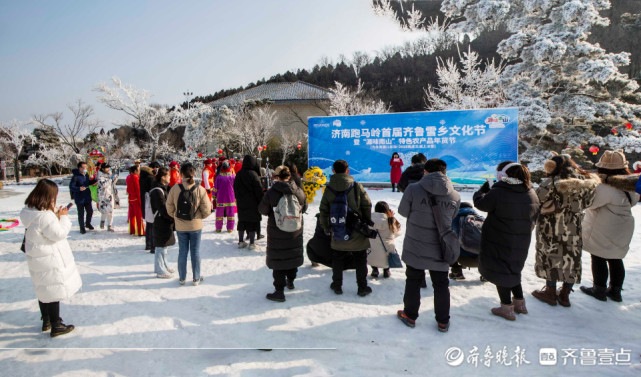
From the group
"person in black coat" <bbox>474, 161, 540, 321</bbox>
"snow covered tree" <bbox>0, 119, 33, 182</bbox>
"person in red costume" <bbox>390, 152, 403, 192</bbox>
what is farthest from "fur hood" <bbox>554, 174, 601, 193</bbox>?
"snow covered tree" <bbox>0, 119, 33, 182</bbox>

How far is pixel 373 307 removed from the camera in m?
3.87

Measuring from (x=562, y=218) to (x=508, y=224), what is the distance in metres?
0.76

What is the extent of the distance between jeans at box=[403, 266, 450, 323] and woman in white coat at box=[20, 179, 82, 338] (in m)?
3.08

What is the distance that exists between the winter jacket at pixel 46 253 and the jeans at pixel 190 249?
129 centimetres

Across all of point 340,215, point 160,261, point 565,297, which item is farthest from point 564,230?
point 160,261

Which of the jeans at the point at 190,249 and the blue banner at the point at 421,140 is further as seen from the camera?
the blue banner at the point at 421,140

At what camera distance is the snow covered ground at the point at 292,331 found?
2879 millimetres

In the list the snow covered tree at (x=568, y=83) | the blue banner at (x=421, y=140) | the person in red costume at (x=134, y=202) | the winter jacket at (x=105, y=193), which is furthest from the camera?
the snow covered tree at (x=568, y=83)

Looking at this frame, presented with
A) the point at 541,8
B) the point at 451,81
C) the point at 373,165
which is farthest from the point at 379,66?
the point at 373,165

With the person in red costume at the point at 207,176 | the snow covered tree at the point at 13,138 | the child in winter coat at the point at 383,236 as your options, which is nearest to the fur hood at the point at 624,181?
the child in winter coat at the point at 383,236

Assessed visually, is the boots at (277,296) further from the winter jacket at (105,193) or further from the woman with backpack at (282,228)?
the winter jacket at (105,193)

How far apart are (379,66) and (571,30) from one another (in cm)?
2344

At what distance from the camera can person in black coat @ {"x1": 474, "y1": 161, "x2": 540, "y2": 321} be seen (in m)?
3.26

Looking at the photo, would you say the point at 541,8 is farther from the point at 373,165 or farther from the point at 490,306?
the point at 490,306
